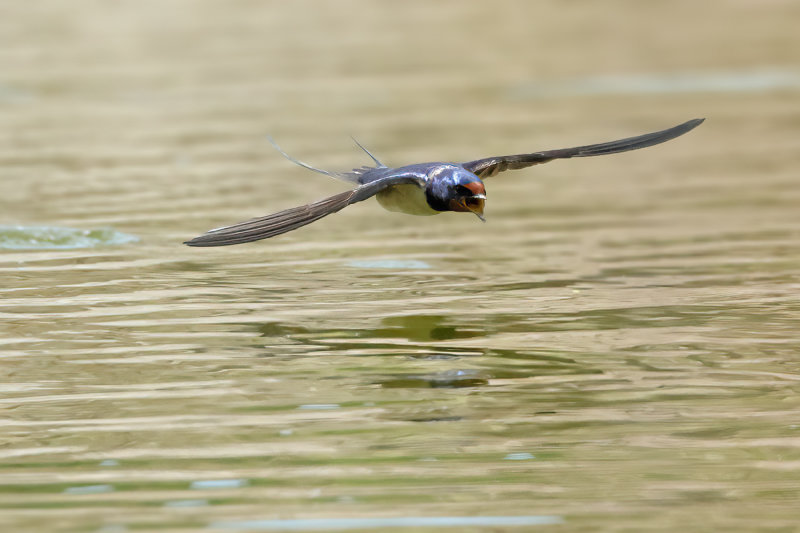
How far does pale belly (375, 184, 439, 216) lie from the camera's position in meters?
6.03

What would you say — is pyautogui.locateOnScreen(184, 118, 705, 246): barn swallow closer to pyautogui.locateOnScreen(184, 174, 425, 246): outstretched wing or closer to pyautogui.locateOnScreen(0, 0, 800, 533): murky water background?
pyautogui.locateOnScreen(184, 174, 425, 246): outstretched wing

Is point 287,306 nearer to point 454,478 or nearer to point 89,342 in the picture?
point 89,342

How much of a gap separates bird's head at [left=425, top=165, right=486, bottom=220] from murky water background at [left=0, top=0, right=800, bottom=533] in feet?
1.55

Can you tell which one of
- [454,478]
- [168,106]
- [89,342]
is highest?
[168,106]

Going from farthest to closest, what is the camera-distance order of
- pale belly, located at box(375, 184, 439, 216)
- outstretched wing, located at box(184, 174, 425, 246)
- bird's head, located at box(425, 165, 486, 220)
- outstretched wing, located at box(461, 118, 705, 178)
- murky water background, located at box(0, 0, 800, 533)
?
outstretched wing, located at box(461, 118, 705, 178)
pale belly, located at box(375, 184, 439, 216)
bird's head, located at box(425, 165, 486, 220)
outstretched wing, located at box(184, 174, 425, 246)
murky water background, located at box(0, 0, 800, 533)

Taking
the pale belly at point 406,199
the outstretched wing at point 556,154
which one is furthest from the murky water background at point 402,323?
the outstretched wing at point 556,154

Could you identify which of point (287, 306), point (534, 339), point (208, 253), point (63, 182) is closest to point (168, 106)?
point (63, 182)

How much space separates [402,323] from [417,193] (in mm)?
696

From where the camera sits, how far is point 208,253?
7230 mm

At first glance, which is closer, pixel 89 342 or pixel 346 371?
pixel 346 371

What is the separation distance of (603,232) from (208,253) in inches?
89.9

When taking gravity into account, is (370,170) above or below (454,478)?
above

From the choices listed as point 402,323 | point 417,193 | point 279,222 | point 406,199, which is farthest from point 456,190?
point 279,222

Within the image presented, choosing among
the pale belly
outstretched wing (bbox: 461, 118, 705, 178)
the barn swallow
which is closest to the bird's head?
the barn swallow
